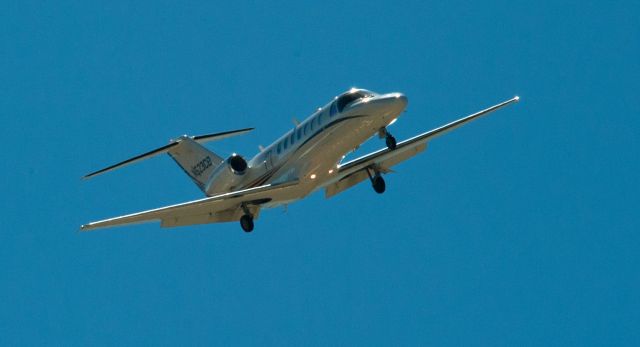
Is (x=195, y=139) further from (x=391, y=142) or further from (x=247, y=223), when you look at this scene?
(x=391, y=142)

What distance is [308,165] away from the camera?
79.6 feet

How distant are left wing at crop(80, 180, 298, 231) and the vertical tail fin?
3.16 m

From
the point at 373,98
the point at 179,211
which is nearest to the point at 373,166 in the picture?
the point at 373,98

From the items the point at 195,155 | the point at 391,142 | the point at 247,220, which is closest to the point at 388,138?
the point at 391,142

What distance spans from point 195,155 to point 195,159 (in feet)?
0.35

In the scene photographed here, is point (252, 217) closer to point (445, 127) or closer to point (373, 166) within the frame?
point (373, 166)

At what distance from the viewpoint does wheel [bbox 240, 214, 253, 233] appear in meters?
25.6

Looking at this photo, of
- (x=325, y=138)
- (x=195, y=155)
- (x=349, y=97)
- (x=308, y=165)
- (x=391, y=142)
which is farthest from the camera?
(x=195, y=155)

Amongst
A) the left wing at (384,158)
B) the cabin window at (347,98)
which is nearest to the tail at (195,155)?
the left wing at (384,158)

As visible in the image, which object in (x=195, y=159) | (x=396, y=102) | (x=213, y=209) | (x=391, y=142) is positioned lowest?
(x=391, y=142)

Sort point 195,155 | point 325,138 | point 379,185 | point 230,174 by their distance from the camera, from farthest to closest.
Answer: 1. point 195,155
2. point 230,174
3. point 379,185
4. point 325,138

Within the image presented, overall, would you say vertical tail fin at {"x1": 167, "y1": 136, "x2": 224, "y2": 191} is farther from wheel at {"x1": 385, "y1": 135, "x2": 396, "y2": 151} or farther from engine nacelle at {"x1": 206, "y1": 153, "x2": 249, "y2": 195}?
wheel at {"x1": 385, "y1": 135, "x2": 396, "y2": 151}

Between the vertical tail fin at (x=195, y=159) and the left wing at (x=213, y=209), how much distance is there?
3.16m

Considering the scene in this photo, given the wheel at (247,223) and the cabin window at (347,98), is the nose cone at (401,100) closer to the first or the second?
the cabin window at (347,98)
